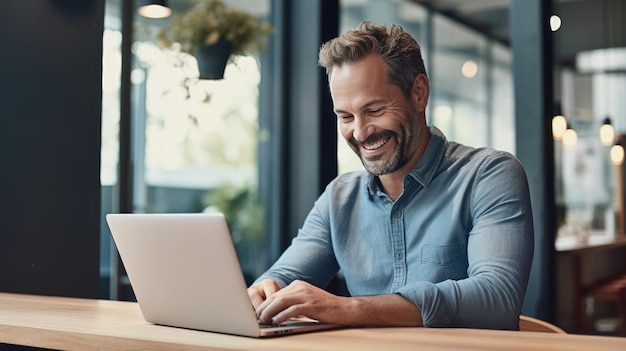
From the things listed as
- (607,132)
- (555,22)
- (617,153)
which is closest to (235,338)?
(555,22)

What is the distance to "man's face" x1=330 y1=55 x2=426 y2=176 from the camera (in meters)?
2.07

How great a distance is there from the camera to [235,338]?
4.91 ft

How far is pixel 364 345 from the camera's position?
55.1 inches

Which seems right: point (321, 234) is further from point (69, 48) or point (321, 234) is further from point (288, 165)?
point (288, 165)

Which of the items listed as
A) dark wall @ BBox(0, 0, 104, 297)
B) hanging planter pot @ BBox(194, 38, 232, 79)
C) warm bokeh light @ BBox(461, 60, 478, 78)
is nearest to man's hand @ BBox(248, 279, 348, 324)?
dark wall @ BBox(0, 0, 104, 297)

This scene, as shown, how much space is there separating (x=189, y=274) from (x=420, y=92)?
901 millimetres

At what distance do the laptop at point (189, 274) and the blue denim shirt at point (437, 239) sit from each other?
0.34m

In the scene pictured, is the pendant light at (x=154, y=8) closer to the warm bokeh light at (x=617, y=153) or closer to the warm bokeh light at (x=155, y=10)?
the warm bokeh light at (x=155, y=10)

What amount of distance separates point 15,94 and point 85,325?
1.24 meters

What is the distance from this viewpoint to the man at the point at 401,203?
1901 mm

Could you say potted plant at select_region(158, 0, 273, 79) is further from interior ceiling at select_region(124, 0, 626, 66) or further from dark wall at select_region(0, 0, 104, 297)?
interior ceiling at select_region(124, 0, 626, 66)

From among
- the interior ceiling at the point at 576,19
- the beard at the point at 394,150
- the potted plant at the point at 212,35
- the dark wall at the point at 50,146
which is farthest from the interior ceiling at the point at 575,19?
the beard at the point at 394,150

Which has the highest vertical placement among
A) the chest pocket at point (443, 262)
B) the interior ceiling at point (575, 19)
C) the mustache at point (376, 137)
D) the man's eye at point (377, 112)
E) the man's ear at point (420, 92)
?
the interior ceiling at point (575, 19)

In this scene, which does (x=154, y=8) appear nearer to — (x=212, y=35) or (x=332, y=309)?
(x=212, y=35)
